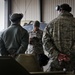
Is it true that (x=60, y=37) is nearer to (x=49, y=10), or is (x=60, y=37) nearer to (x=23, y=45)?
(x=23, y=45)

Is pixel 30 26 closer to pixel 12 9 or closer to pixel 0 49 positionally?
pixel 12 9

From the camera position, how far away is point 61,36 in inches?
140

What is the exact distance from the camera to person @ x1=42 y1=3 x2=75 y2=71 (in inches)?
139

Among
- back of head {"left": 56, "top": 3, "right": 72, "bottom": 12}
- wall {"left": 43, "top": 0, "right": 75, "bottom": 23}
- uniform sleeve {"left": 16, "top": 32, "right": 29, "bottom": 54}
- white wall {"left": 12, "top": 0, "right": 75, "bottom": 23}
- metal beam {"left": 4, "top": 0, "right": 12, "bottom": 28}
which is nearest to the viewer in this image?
back of head {"left": 56, "top": 3, "right": 72, "bottom": 12}

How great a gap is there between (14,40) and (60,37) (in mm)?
1279

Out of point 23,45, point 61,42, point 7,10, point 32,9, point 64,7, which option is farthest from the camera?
point 32,9

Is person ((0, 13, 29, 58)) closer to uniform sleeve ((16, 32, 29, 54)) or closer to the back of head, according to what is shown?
uniform sleeve ((16, 32, 29, 54))

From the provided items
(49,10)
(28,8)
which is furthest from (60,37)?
(28,8)

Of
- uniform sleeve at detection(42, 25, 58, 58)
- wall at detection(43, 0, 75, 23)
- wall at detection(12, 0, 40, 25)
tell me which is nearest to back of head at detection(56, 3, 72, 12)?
uniform sleeve at detection(42, 25, 58, 58)

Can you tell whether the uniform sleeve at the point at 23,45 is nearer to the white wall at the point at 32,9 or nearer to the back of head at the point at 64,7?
the back of head at the point at 64,7

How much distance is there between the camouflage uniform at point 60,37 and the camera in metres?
3.54

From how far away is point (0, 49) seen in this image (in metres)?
4.76

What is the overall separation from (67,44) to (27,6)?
9.25 m

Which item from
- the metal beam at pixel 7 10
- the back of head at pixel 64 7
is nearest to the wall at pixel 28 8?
the metal beam at pixel 7 10
